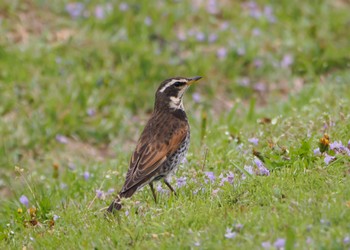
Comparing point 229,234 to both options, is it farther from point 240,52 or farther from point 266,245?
point 240,52

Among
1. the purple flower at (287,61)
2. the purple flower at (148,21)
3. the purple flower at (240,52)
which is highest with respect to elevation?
the purple flower at (148,21)

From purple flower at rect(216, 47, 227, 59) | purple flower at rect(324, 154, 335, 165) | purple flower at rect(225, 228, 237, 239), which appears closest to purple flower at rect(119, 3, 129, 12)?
purple flower at rect(216, 47, 227, 59)

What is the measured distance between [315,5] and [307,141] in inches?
412

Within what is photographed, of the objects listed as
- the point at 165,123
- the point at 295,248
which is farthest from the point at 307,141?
the point at 295,248

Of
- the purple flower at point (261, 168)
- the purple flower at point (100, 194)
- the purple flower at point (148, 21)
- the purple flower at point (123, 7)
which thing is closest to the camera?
the purple flower at point (261, 168)

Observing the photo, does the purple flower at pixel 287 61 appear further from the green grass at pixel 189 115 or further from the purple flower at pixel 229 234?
the purple flower at pixel 229 234

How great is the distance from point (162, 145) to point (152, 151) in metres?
0.16

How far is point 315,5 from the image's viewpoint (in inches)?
764

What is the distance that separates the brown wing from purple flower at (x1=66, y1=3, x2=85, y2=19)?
25.9 ft

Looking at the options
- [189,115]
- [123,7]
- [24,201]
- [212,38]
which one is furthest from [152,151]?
[123,7]

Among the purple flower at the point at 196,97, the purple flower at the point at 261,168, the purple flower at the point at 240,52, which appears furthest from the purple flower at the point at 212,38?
the purple flower at the point at 261,168

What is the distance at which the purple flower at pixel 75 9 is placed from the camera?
17.9 meters

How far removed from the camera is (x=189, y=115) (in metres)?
15.3

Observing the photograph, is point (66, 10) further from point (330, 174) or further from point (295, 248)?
point (295, 248)
